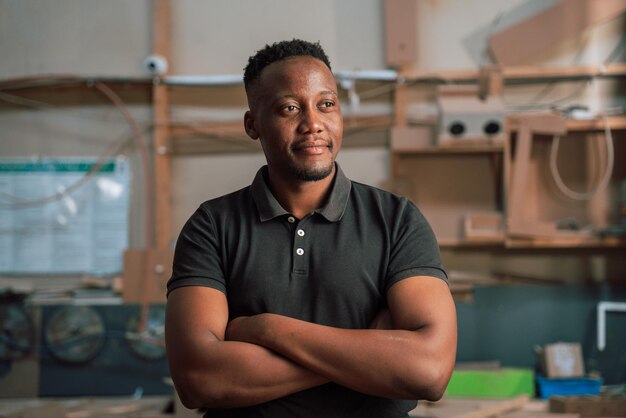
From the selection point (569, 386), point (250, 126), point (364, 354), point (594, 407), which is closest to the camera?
point (364, 354)

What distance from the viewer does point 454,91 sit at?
3305mm

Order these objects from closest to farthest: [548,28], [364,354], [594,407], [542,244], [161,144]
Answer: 1. [364,354]
2. [594,407]
3. [542,244]
4. [548,28]
5. [161,144]

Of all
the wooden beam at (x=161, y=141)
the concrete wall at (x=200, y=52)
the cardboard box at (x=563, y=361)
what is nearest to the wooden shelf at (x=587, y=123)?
the concrete wall at (x=200, y=52)

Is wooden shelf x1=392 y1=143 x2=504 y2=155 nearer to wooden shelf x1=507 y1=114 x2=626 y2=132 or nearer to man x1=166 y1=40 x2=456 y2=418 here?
wooden shelf x1=507 y1=114 x2=626 y2=132

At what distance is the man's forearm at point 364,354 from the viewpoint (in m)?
1.16

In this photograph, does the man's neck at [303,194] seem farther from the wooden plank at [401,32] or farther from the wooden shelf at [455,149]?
the wooden plank at [401,32]

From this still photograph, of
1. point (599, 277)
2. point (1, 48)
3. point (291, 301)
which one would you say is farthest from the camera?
point (1, 48)

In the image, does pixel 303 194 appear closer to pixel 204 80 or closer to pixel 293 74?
pixel 293 74

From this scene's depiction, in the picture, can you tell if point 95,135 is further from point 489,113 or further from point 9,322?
point 489,113

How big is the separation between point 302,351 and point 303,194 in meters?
0.31

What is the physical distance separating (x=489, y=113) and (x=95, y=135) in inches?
74.6

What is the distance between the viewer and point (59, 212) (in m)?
3.58

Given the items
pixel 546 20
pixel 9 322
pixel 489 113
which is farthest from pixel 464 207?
pixel 9 322

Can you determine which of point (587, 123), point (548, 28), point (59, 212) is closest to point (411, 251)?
point (587, 123)
